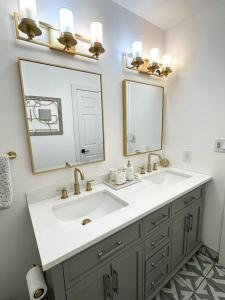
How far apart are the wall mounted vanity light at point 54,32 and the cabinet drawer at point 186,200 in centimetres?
131

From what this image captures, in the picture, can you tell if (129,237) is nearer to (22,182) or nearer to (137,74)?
(22,182)

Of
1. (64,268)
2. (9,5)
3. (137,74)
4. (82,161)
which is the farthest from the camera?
(137,74)

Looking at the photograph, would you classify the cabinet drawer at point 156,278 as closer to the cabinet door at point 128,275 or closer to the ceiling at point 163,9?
the cabinet door at point 128,275

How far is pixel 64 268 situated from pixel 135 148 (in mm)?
1187

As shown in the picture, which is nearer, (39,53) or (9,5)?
(9,5)

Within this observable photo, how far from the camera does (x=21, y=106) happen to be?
1008mm

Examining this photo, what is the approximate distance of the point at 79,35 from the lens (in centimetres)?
116

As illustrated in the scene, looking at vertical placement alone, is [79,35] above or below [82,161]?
above

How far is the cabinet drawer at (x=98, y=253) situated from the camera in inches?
28.5

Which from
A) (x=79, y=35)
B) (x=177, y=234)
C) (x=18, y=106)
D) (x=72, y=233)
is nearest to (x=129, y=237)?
(x=72, y=233)

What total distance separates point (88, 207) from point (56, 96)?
2.82 feet

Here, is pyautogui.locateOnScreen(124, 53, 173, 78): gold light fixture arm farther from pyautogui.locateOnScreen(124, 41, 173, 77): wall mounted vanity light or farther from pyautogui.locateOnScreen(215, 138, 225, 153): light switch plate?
pyautogui.locateOnScreen(215, 138, 225, 153): light switch plate

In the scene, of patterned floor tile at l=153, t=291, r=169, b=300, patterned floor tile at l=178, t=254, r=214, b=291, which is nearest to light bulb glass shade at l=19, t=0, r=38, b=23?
patterned floor tile at l=153, t=291, r=169, b=300

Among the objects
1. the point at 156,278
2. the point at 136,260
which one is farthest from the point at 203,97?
the point at 156,278
